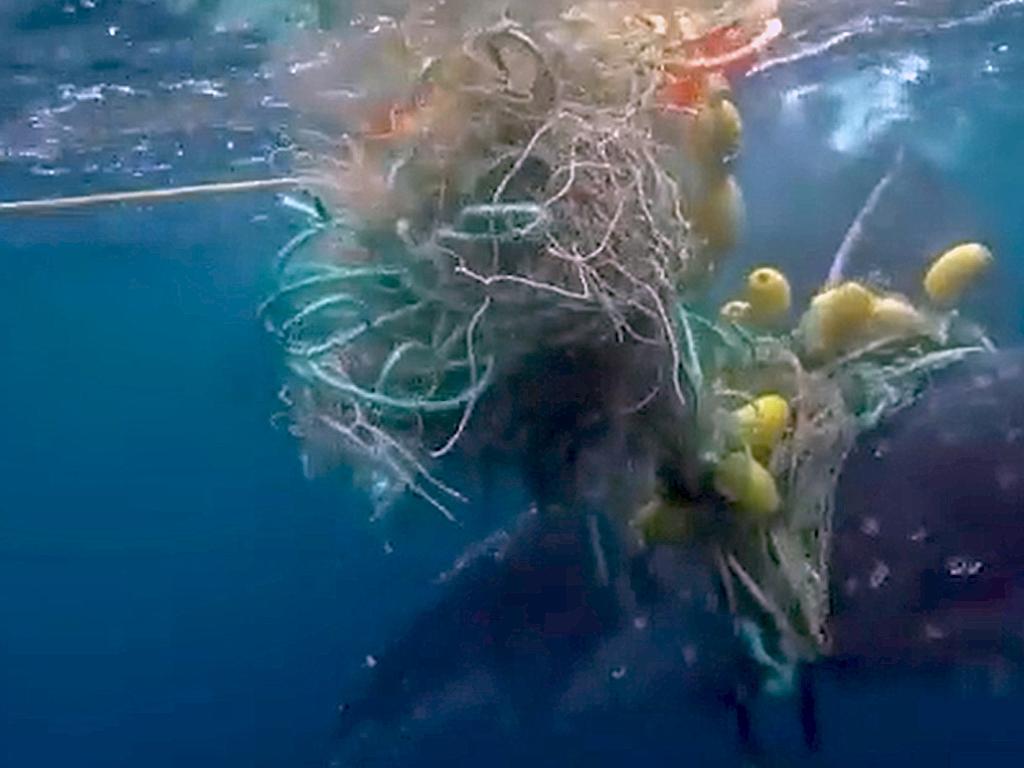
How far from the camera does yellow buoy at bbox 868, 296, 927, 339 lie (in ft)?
17.4

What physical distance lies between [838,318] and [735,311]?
37 centimetres

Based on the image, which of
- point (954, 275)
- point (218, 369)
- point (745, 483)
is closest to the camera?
point (745, 483)

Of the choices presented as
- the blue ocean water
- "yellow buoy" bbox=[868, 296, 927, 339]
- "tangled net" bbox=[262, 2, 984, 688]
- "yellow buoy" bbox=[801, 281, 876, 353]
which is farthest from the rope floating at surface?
"yellow buoy" bbox=[868, 296, 927, 339]

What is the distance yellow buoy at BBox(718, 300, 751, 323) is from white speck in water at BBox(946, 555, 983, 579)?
1551 millimetres

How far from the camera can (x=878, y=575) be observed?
19.3 ft

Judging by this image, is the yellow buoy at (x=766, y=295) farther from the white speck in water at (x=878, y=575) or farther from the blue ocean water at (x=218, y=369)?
the white speck in water at (x=878, y=575)

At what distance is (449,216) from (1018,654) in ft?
12.3

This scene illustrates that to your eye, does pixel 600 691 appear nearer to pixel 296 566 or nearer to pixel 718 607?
pixel 718 607

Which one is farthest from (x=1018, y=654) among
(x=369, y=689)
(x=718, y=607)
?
(x=369, y=689)

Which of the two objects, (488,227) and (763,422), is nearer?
(488,227)

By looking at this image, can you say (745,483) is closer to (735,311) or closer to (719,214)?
(735,311)

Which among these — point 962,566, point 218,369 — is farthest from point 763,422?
point 218,369

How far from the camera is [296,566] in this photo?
5200 cm

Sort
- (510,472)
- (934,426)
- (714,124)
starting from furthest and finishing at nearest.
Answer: (934,426) < (510,472) < (714,124)
